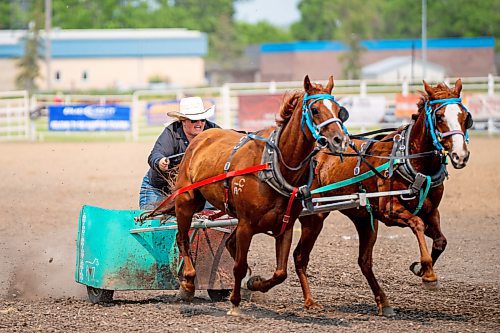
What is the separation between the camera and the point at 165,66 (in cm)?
7525

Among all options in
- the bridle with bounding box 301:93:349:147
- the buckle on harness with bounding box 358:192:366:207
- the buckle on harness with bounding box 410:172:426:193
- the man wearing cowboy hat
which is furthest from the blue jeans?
the buckle on harness with bounding box 410:172:426:193

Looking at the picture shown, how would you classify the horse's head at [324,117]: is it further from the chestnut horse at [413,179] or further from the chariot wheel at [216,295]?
the chariot wheel at [216,295]

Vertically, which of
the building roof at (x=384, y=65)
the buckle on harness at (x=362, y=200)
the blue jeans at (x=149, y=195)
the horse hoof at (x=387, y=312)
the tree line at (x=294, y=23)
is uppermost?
the tree line at (x=294, y=23)

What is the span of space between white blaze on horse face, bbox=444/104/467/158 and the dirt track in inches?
51.5

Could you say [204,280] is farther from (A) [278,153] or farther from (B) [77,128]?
(B) [77,128]

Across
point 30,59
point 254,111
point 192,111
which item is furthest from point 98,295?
point 30,59

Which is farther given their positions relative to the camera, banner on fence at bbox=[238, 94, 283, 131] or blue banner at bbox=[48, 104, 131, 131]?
blue banner at bbox=[48, 104, 131, 131]

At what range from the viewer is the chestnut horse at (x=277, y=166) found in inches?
259

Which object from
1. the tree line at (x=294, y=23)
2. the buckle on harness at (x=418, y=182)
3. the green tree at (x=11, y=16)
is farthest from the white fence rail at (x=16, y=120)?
the green tree at (x=11, y=16)

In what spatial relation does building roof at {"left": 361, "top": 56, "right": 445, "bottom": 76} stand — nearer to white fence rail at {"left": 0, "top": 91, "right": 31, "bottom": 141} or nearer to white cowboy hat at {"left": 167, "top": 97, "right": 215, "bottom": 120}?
white fence rail at {"left": 0, "top": 91, "right": 31, "bottom": 141}

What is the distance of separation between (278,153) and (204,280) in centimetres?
178

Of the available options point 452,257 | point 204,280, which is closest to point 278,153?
point 204,280

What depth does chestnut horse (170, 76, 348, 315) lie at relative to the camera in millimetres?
6590

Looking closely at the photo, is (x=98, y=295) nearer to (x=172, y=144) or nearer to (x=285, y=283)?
(x=172, y=144)
